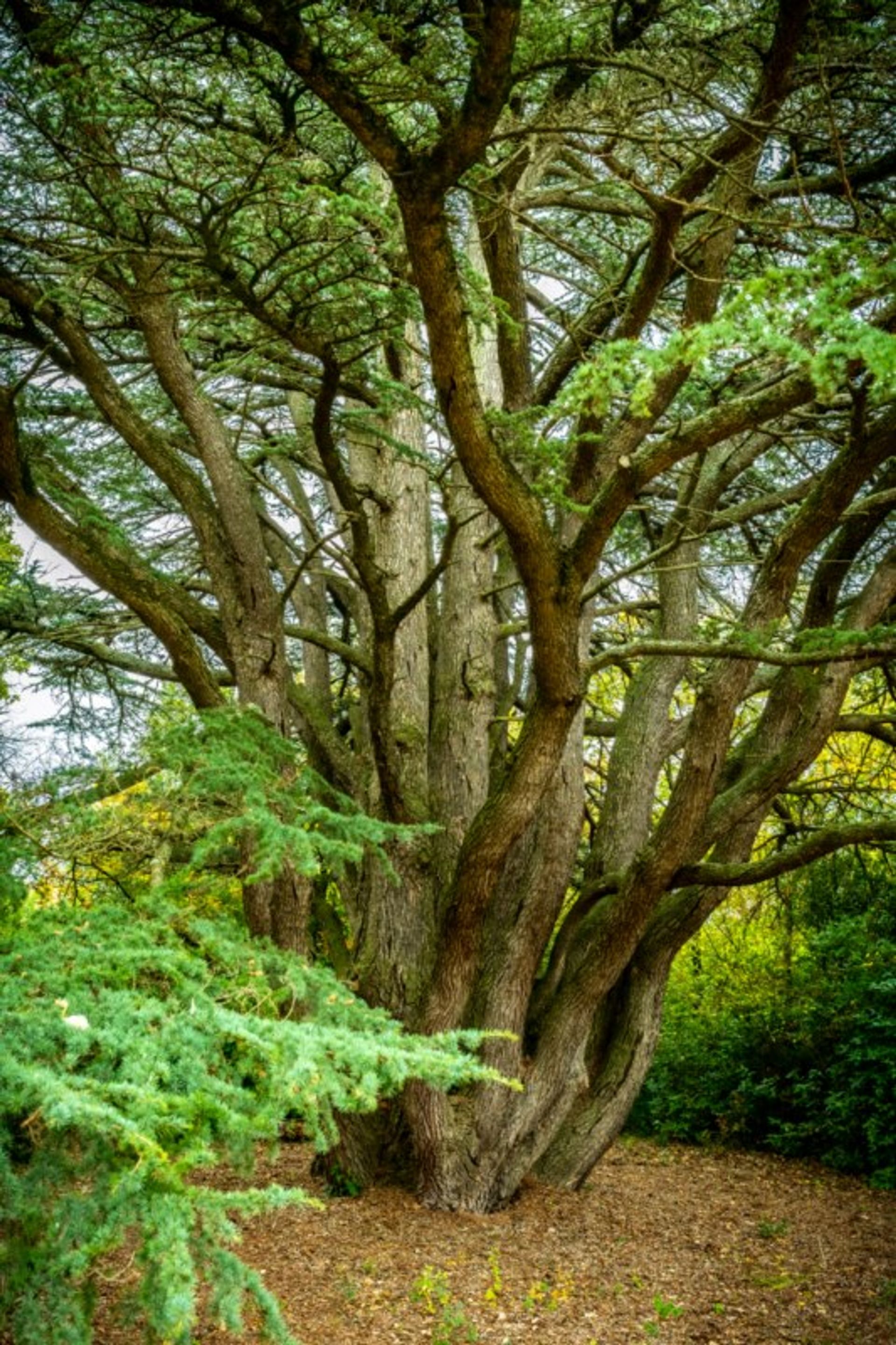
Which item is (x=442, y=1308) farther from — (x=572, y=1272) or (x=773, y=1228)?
(x=773, y=1228)

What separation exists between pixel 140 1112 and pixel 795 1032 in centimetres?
903

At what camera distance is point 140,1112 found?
7.75 feet

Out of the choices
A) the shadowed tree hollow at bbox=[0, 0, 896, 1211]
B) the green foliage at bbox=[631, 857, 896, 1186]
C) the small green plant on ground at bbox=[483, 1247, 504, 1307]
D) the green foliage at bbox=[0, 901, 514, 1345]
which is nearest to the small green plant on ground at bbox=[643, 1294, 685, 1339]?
the small green plant on ground at bbox=[483, 1247, 504, 1307]

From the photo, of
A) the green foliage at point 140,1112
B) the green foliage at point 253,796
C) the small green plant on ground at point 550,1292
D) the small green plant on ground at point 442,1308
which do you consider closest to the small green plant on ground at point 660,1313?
the small green plant on ground at point 550,1292

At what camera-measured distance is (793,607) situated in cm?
866

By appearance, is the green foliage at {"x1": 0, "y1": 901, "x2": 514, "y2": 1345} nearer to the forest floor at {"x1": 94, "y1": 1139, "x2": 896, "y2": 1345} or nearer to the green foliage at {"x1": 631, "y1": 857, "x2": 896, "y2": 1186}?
the forest floor at {"x1": 94, "y1": 1139, "x2": 896, "y2": 1345}

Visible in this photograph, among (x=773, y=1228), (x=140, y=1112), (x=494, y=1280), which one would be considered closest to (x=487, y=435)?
(x=140, y=1112)

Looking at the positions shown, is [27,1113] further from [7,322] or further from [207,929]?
[7,322]

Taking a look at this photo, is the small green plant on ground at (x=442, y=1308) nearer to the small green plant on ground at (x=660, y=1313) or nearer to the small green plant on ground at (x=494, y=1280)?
the small green plant on ground at (x=494, y=1280)

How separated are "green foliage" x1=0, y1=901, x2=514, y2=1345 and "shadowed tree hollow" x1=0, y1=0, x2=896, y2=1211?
2116 mm

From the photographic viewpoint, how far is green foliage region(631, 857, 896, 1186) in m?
9.08

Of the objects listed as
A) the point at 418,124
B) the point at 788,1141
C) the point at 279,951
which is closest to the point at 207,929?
the point at 279,951

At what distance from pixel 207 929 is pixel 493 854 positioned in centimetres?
258

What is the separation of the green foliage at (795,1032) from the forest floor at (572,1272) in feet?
4.47
